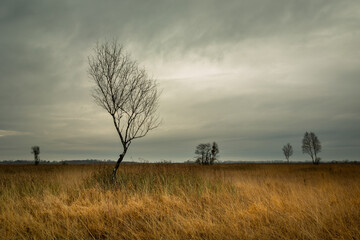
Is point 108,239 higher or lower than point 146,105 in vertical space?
lower

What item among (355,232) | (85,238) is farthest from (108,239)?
(355,232)

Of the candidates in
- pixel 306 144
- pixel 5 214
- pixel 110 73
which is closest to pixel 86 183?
pixel 5 214

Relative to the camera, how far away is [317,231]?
3508 millimetres

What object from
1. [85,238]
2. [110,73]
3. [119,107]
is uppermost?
[110,73]

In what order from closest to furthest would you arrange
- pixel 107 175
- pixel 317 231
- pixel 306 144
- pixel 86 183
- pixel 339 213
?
1. pixel 317 231
2. pixel 339 213
3. pixel 86 183
4. pixel 107 175
5. pixel 306 144

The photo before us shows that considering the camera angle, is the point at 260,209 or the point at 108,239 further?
the point at 260,209

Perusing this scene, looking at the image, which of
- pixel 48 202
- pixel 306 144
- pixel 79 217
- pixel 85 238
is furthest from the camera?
pixel 306 144

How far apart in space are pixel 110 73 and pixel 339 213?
8.70 m

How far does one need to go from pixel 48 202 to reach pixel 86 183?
3.01 meters

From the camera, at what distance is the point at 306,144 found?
66062mm

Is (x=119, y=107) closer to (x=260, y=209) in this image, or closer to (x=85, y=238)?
(x=85, y=238)

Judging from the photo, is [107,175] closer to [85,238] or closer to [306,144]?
[85,238]

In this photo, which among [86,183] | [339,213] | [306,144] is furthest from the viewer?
[306,144]

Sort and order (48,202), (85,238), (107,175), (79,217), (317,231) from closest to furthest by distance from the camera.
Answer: (317,231), (85,238), (79,217), (48,202), (107,175)
